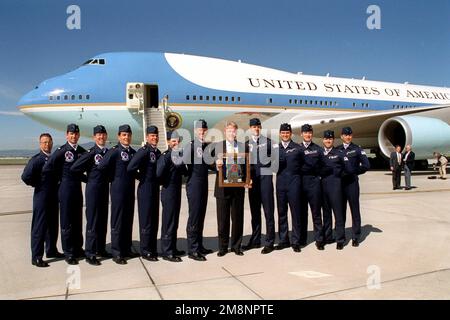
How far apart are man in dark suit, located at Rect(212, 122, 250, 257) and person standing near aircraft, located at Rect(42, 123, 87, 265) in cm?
155

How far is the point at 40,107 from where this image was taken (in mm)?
11773

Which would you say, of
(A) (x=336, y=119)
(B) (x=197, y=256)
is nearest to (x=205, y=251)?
(B) (x=197, y=256)

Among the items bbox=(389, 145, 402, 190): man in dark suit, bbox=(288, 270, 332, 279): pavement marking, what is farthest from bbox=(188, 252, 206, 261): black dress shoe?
bbox=(389, 145, 402, 190): man in dark suit

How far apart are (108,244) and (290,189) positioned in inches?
95.7

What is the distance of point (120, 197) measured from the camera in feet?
13.6

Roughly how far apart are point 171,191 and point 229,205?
707 millimetres

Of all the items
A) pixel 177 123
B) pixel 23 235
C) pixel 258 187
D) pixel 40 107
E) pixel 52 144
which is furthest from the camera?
pixel 177 123

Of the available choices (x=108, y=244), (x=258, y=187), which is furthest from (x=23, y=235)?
(x=258, y=187)

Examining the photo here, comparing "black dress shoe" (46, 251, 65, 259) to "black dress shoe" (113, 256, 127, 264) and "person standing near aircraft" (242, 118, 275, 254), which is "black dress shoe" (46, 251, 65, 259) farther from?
"person standing near aircraft" (242, 118, 275, 254)

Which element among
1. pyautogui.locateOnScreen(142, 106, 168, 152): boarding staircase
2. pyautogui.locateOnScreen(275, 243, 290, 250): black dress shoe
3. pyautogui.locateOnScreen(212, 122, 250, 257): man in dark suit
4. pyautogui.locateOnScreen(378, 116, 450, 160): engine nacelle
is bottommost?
pyautogui.locateOnScreen(275, 243, 290, 250): black dress shoe

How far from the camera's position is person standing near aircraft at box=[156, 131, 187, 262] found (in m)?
4.17

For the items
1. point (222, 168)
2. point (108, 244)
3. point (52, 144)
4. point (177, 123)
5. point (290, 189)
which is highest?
point (177, 123)

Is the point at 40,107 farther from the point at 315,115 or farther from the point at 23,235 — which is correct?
the point at 315,115

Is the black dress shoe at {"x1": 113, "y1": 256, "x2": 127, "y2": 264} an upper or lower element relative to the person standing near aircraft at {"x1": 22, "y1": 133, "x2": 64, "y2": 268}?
lower
